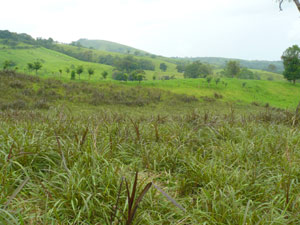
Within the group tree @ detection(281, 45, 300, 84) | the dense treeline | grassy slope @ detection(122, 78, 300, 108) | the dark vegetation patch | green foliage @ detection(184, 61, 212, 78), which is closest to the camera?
the dark vegetation patch

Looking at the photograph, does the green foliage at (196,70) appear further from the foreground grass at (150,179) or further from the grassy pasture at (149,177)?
the foreground grass at (150,179)

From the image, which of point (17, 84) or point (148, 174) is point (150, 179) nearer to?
point (148, 174)

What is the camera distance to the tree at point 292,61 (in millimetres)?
54844

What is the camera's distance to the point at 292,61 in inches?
2176

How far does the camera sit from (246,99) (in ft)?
155

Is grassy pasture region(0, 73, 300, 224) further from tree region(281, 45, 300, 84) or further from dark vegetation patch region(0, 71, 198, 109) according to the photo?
tree region(281, 45, 300, 84)

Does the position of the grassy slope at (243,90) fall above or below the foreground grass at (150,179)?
above

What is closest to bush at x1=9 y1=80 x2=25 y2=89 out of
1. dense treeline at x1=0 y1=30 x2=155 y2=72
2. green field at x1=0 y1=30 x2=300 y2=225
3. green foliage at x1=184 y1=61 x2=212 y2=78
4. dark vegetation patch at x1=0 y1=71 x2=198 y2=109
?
dark vegetation patch at x1=0 y1=71 x2=198 y2=109

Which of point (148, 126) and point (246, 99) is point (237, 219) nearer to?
point (148, 126)

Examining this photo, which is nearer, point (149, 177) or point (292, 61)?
point (149, 177)

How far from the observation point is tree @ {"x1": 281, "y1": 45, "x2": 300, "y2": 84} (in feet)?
180

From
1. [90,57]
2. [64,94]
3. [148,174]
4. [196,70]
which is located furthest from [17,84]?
[90,57]

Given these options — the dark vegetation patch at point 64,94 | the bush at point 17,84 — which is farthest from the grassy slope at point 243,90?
the bush at point 17,84

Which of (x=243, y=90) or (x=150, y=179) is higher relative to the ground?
(x=243, y=90)
